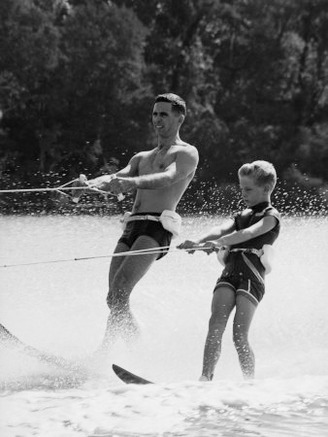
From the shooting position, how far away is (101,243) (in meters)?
14.4

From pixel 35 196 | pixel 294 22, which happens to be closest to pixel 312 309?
pixel 35 196

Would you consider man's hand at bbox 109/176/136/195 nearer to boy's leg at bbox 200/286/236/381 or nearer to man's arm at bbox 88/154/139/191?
man's arm at bbox 88/154/139/191

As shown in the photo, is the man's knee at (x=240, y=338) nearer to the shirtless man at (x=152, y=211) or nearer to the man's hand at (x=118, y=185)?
the shirtless man at (x=152, y=211)

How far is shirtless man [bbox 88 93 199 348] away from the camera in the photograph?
6066 mm

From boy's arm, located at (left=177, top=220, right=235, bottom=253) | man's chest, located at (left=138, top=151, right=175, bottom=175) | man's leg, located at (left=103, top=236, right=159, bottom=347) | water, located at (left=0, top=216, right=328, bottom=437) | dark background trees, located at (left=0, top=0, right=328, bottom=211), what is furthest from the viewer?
dark background trees, located at (left=0, top=0, right=328, bottom=211)

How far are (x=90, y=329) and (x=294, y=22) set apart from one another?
34.4 metres

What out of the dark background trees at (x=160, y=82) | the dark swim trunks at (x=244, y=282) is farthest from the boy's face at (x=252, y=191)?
the dark background trees at (x=160, y=82)

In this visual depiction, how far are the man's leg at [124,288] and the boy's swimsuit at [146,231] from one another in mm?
35

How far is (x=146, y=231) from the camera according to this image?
6.14 m

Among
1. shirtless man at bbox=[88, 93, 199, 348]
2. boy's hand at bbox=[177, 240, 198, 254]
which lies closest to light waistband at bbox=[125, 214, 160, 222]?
shirtless man at bbox=[88, 93, 199, 348]

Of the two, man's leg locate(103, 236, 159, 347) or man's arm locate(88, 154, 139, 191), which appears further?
man's leg locate(103, 236, 159, 347)

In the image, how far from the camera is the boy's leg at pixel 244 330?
5371 millimetres

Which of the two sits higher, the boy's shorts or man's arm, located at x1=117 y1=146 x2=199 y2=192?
man's arm, located at x1=117 y1=146 x2=199 y2=192

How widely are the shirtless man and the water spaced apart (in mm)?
287
